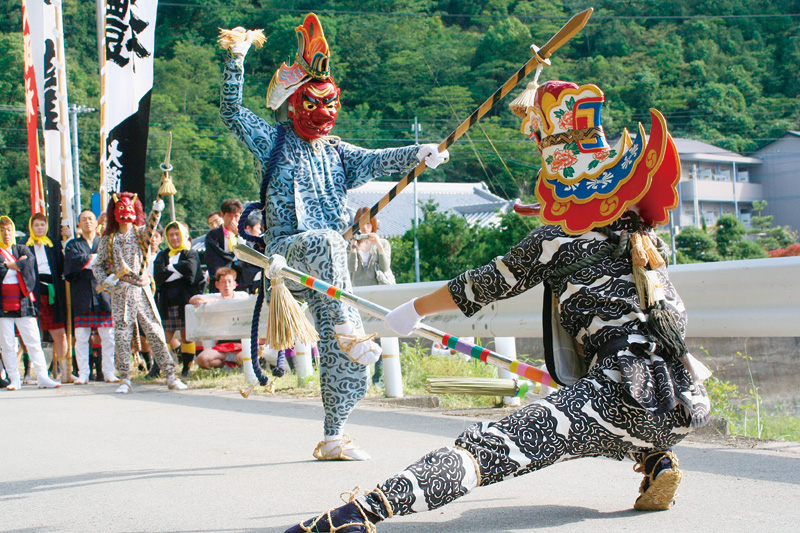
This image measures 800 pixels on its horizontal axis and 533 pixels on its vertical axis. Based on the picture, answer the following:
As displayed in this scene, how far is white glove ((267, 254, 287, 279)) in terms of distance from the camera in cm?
461

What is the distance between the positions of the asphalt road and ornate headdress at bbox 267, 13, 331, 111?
2.06 m

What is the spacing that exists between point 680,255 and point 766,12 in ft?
133

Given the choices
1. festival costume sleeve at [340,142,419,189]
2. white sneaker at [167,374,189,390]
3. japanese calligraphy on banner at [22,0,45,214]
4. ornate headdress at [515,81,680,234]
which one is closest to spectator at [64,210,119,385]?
white sneaker at [167,374,189,390]

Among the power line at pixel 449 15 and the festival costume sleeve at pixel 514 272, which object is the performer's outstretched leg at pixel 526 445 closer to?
the festival costume sleeve at pixel 514 272

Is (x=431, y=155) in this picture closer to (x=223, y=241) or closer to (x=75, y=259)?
(x=223, y=241)

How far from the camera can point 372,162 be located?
5309 mm

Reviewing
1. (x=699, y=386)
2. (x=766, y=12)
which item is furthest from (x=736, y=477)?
(x=766, y=12)

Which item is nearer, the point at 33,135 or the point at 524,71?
the point at 524,71

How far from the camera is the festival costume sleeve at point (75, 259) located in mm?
11250

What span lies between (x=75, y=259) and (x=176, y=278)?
1216 mm

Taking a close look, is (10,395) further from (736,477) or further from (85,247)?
(736,477)

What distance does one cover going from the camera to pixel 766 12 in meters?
73.9

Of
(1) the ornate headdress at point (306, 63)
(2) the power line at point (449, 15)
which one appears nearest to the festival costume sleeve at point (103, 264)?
(1) the ornate headdress at point (306, 63)

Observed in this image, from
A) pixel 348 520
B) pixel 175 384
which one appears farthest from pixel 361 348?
pixel 175 384
